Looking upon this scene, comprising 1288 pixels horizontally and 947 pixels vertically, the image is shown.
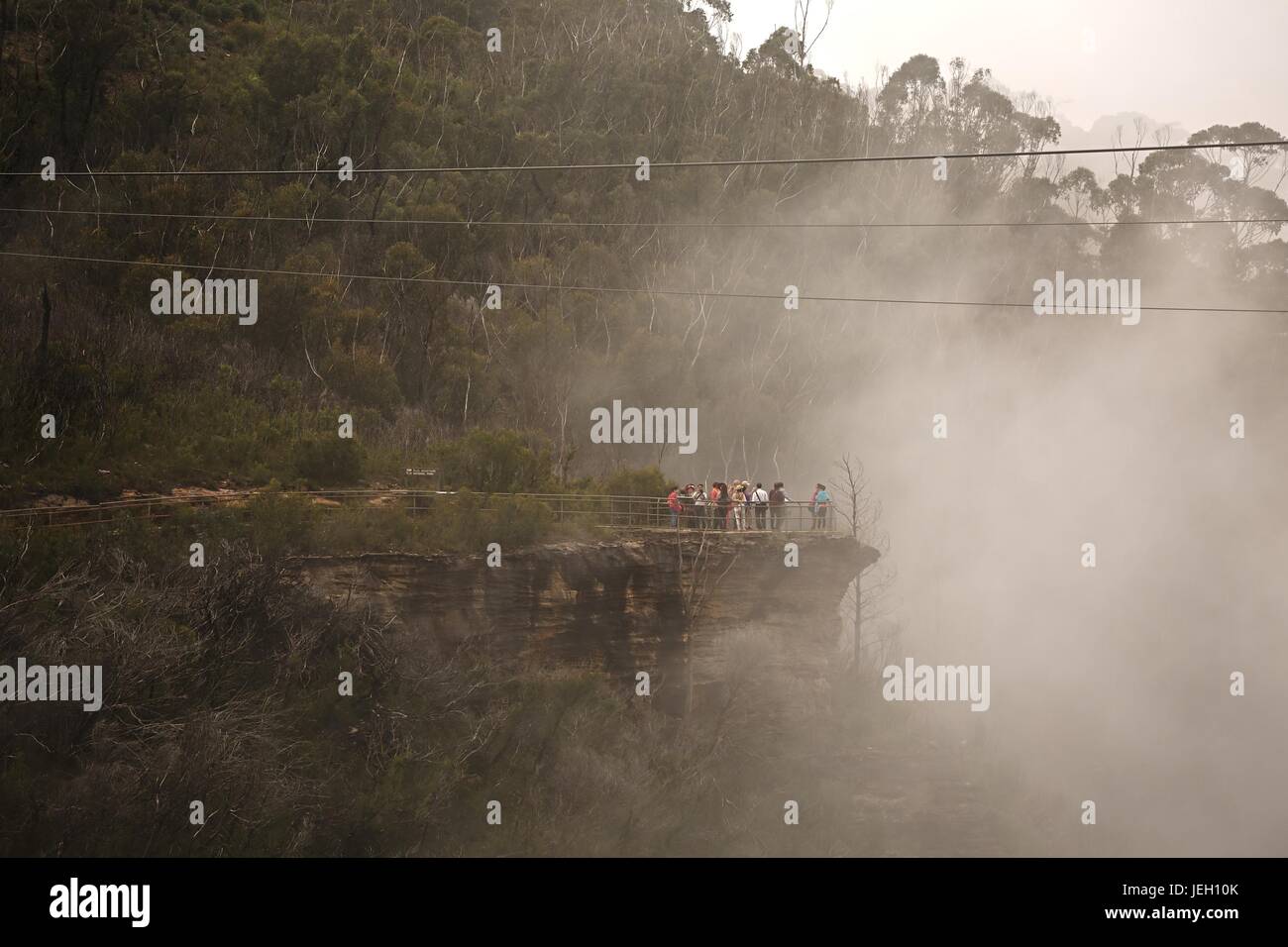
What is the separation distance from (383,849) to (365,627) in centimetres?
447

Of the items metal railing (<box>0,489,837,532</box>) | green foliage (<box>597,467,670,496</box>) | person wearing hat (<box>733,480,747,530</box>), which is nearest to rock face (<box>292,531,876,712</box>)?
person wearing hat (<box>733,480,747,530</box>)

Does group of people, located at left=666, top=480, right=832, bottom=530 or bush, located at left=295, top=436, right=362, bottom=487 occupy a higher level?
bush, located at left=295, top=436, right=362, bottom=487

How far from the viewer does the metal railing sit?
71.1 feet

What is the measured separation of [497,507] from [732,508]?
5696 mm

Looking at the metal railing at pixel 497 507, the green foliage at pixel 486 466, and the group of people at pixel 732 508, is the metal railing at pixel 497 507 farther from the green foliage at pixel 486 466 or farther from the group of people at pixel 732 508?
the green foliage at pixel 486 466

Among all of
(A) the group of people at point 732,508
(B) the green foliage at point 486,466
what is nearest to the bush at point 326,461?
(B) the green foliage at point 486,466

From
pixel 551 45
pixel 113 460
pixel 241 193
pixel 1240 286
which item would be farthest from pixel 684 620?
pixel 1240 286

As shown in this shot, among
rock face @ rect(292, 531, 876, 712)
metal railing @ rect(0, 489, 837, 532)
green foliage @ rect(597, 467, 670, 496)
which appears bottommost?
rock face @ rect(292, 531, 876, 712)

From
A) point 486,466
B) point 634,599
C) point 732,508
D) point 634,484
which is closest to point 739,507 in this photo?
point 732,508

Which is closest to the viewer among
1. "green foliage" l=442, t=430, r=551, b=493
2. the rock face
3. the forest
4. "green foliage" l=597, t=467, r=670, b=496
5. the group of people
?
the forest

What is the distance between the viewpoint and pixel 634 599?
26.6 meters

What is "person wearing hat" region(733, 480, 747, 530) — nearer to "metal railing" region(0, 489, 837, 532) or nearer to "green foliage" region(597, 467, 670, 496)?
"metal railing" region(0, 489, 837, 532)

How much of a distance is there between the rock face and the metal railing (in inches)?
24.7

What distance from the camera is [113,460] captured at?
23906mm
